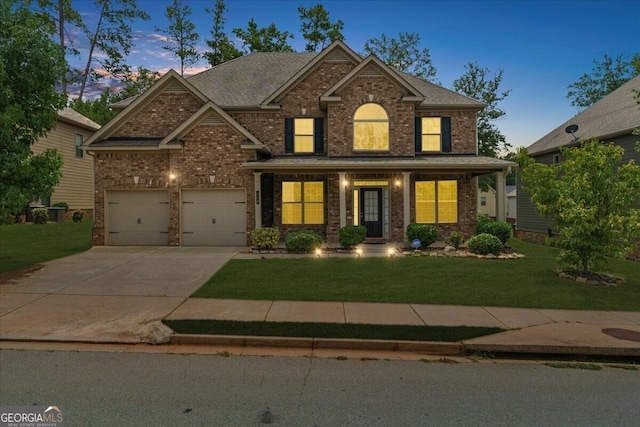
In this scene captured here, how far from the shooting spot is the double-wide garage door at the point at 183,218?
16.0m

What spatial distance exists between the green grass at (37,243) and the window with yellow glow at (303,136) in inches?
405

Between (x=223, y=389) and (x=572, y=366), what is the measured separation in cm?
470

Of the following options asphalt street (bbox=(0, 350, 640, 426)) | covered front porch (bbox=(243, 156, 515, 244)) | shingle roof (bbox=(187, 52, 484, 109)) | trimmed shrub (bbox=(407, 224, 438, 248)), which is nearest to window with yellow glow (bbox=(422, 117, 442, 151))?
shingle roof (bbox=(187, 52, 484, 109))

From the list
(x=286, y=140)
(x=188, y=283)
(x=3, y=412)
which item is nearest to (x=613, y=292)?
(x=188, y=283)

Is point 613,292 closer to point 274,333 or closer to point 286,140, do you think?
point 274,333

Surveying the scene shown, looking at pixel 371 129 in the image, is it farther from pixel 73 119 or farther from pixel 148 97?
pixel 73 119

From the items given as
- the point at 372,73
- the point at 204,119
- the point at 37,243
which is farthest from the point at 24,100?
the point at 372,73

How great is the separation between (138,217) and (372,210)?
1050cm

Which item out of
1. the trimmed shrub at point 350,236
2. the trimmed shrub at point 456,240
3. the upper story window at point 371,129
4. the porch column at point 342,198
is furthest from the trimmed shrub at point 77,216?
the trimmed shrub at point 456,240

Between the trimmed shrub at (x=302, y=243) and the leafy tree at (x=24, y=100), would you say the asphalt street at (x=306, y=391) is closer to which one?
the leafy tree at (x=24, y=100)

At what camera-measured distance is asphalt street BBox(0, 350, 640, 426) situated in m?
3.73

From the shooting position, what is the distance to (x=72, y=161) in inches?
1147

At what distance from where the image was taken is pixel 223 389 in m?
4.27

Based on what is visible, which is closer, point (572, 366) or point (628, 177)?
point (572, 366)
